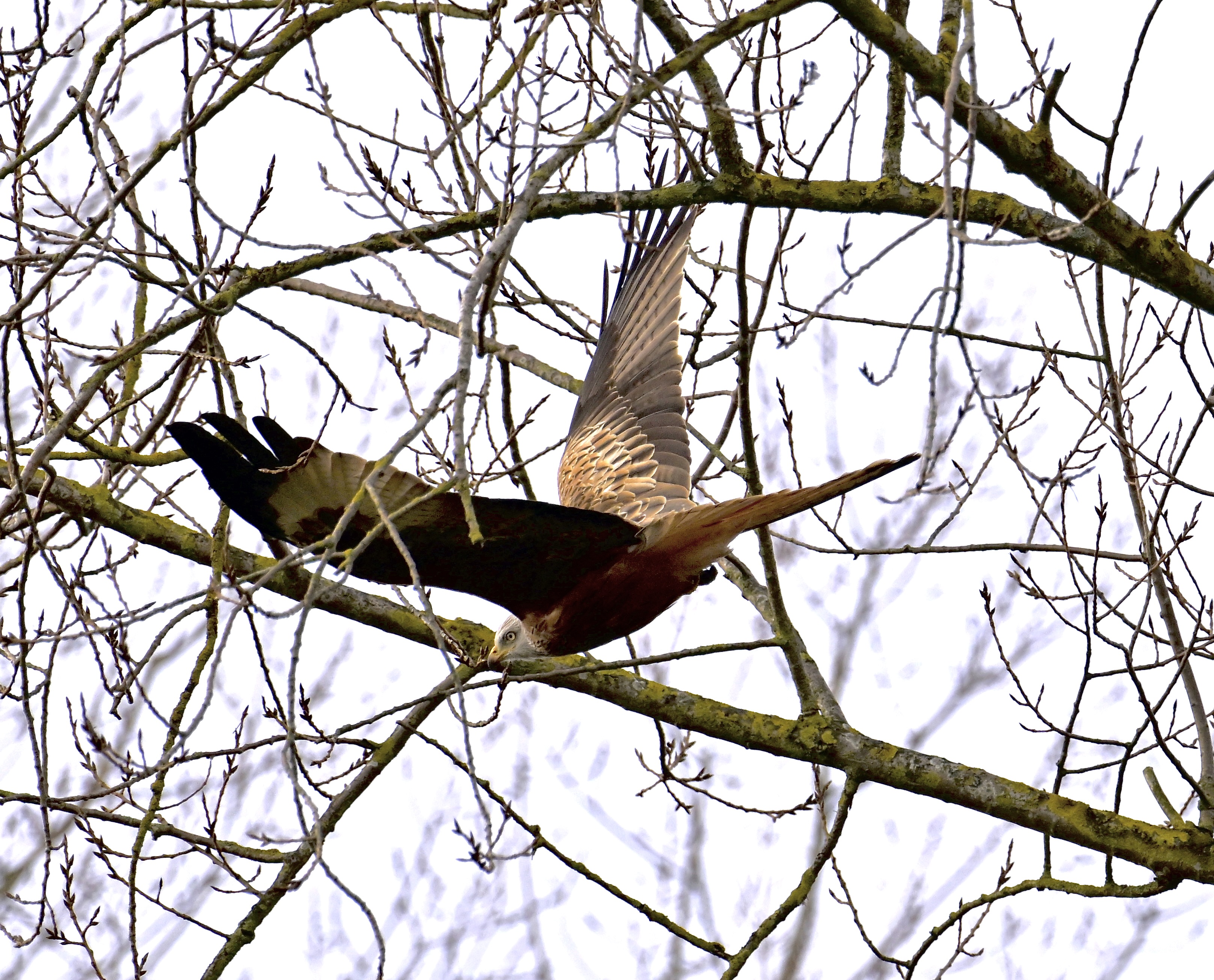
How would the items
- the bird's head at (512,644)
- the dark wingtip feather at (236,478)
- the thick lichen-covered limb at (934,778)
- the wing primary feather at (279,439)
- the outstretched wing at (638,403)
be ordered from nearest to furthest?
the wing primary feather at (279,439), the dark wingtip feather at (236,478), the thick lichen-covered limb at (934,778), the bird's head at (512,644), the outstretched wing at (638,403)

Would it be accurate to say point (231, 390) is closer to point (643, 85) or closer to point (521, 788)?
point (643, 85)

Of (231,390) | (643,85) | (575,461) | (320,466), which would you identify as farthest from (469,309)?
(575,461)

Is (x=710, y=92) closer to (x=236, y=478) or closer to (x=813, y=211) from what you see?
(x=813, y=211)

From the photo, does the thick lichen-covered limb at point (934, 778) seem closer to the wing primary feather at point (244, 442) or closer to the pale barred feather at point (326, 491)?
the pale barred feather at point (326, 491)

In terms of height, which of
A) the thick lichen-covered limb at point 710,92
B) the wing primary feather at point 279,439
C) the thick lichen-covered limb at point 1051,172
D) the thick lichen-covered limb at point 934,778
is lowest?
the wing primary feather at point 279,439

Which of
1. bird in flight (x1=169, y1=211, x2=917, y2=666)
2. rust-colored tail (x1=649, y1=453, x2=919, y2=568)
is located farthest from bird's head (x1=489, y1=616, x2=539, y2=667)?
rust-colored tail (x1=649, y1=453, x2=919, y2=568)

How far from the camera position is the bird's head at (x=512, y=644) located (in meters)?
3.93

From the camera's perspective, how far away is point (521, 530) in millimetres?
3455

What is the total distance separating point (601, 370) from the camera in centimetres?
535

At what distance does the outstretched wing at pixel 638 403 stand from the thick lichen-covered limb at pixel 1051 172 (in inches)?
57.4

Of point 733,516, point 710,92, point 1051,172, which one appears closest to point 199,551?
point 733,516

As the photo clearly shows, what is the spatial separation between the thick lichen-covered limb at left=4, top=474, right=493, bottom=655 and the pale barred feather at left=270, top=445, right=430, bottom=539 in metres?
0.47

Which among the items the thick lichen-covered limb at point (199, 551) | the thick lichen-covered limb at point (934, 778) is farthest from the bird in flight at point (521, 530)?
the thick lichen-covered limb at point (199, 551)

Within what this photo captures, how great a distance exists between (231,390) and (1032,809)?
8.41 feet
